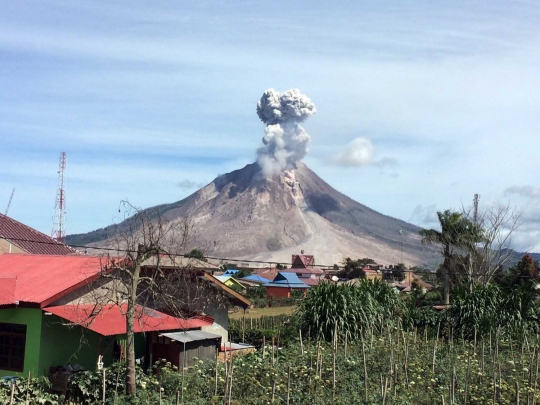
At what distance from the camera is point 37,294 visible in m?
18.5

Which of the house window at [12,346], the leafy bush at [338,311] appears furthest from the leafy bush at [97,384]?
the leafy bush at [338,311]

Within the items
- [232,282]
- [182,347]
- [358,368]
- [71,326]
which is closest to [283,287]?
[232,282]

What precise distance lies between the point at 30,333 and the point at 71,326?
182cm

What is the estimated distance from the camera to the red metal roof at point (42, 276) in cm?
1833

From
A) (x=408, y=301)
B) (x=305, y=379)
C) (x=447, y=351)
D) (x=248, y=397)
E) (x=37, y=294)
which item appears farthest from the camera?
(x=408, y=301)

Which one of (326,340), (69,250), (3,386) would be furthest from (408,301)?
(69,250)

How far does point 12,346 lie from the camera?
742 inches

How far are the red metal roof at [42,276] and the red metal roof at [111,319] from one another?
1.86 feet

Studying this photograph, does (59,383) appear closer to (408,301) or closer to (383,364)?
(383,364)

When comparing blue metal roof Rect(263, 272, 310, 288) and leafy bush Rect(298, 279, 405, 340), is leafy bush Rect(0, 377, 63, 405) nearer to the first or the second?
leafy bush Rect(298, 279, 405, 340)

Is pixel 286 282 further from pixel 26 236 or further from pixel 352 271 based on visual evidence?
pixel 26 236

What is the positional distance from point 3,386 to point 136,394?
348cm

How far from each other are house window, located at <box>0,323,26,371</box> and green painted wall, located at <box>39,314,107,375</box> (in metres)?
0.70

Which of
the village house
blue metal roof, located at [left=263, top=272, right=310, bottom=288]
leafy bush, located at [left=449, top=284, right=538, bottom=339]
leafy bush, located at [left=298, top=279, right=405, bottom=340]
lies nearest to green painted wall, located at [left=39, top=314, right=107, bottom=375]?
the village house
